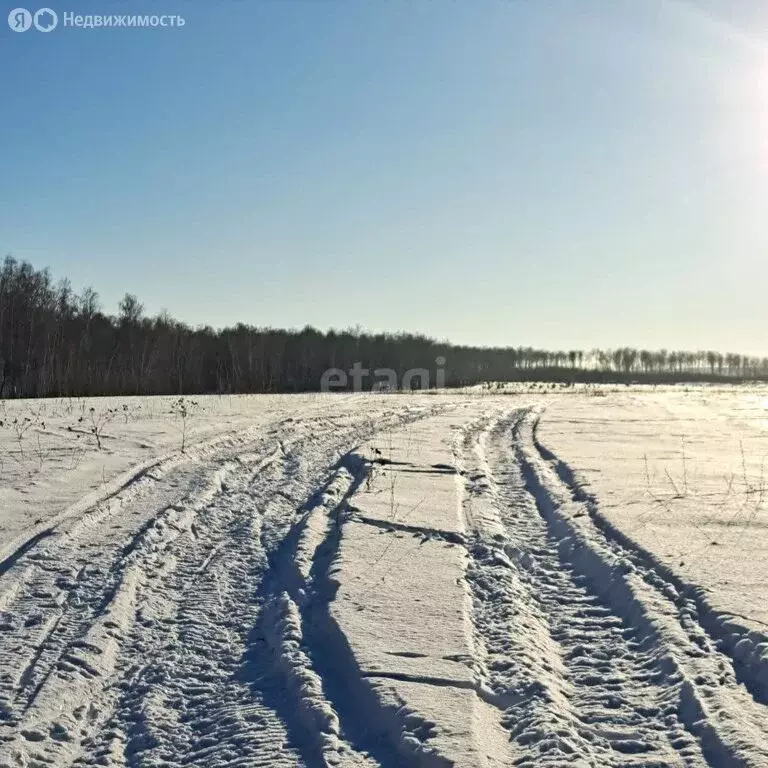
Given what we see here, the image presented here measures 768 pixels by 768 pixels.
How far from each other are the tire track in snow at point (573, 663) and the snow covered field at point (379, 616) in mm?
16

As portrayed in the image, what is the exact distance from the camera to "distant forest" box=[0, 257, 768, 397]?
3756 cm

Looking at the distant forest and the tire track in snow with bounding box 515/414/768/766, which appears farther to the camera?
the distant forest

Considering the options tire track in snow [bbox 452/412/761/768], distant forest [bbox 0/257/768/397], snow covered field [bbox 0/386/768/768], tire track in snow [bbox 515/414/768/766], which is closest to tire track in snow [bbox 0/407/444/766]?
snow covered field [bbox 0/386/768/768]

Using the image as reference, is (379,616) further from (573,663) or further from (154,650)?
(154,650)

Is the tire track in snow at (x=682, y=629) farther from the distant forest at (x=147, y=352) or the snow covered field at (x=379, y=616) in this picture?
the distant forest at (x=147, y=352)

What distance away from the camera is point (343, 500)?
8.13 meters

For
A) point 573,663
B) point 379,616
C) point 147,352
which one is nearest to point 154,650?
point 379,616

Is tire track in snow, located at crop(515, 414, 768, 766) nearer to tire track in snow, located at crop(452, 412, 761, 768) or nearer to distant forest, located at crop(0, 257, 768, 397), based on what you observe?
tire track in snow, located at crop(452, 412, 761, 768)

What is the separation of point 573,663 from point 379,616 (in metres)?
1.29

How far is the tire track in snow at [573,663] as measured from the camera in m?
3.07

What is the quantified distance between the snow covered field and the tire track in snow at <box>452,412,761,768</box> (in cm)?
2

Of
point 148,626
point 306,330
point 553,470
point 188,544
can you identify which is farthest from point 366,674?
point 306,330

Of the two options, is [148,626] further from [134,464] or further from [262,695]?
[134,464]

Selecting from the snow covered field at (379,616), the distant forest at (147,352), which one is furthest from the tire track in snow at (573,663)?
the distant forest at (147,352)
